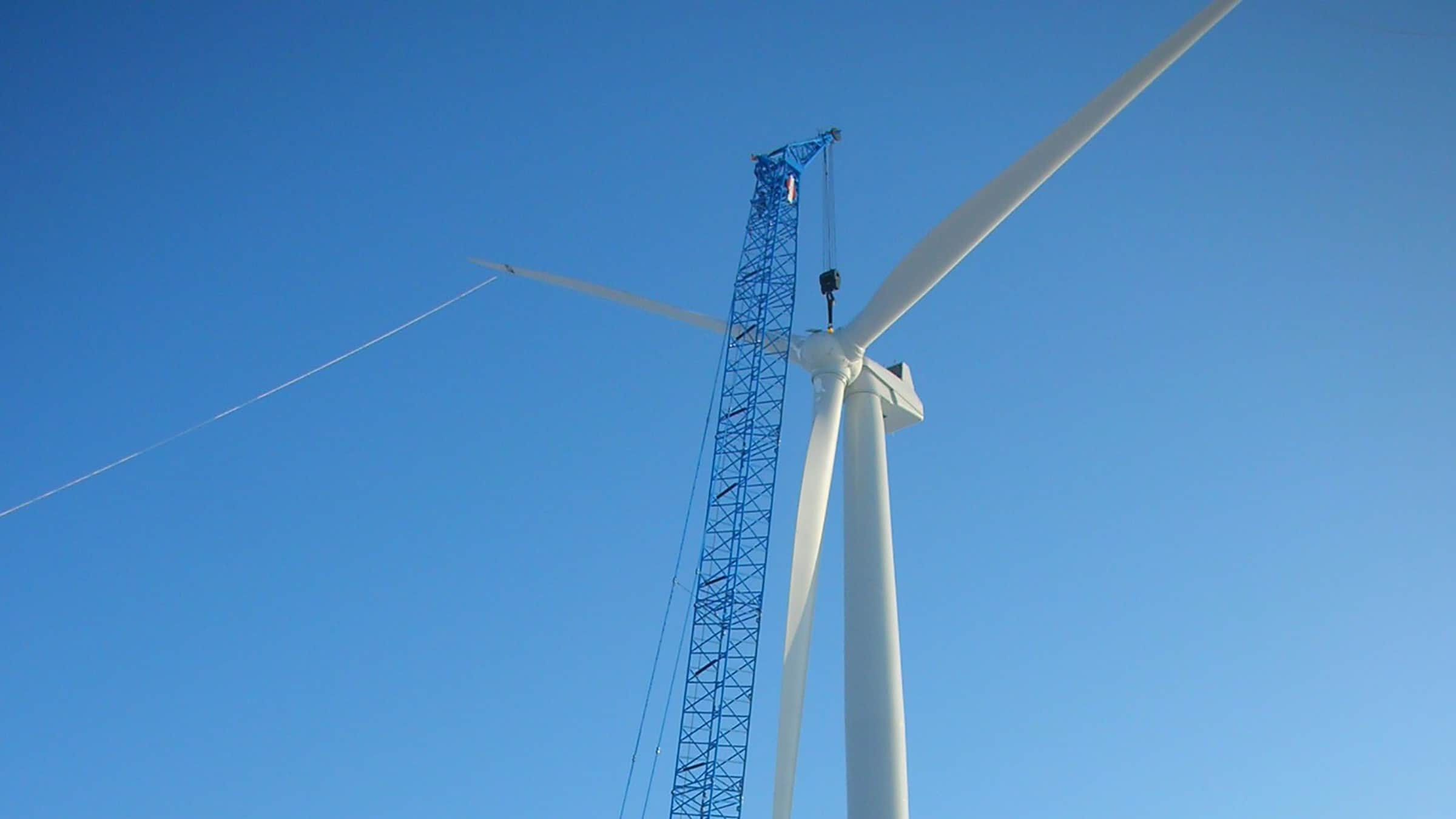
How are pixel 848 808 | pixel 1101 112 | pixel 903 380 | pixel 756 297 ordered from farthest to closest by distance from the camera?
1. pixel 756 297
2. pixel 903 380
3. pixel 1101 112
4. pixel 848 808

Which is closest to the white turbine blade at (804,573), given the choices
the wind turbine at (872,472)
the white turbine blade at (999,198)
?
the wind turbine at (872,472)

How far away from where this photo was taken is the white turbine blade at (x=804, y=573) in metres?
29.4

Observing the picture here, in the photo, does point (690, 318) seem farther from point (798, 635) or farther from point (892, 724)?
point (892, 724)

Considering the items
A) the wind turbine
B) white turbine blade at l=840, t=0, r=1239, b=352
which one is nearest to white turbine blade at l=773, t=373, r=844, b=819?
the wind turbine

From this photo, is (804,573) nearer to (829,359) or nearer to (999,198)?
(829,359)

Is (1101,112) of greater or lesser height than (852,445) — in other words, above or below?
above

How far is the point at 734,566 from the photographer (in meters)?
43.8

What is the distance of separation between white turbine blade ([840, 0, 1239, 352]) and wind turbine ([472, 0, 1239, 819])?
0.03 meters

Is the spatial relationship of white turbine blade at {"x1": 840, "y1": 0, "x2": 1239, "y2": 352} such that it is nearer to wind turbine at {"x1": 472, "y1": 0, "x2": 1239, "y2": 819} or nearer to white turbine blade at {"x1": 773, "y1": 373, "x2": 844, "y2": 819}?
wind turbine at {"x1": 472, "y1": 0, "x2": 1239, "y2": 819}

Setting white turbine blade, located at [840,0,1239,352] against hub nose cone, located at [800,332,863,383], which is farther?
hub nose cone, located at [800,332,863,383]

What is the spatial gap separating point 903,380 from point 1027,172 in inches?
324

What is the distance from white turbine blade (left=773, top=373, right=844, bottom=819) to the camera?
29.4 m

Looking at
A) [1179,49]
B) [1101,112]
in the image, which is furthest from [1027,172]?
[1179,49]

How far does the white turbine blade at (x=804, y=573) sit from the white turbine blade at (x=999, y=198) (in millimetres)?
2139
